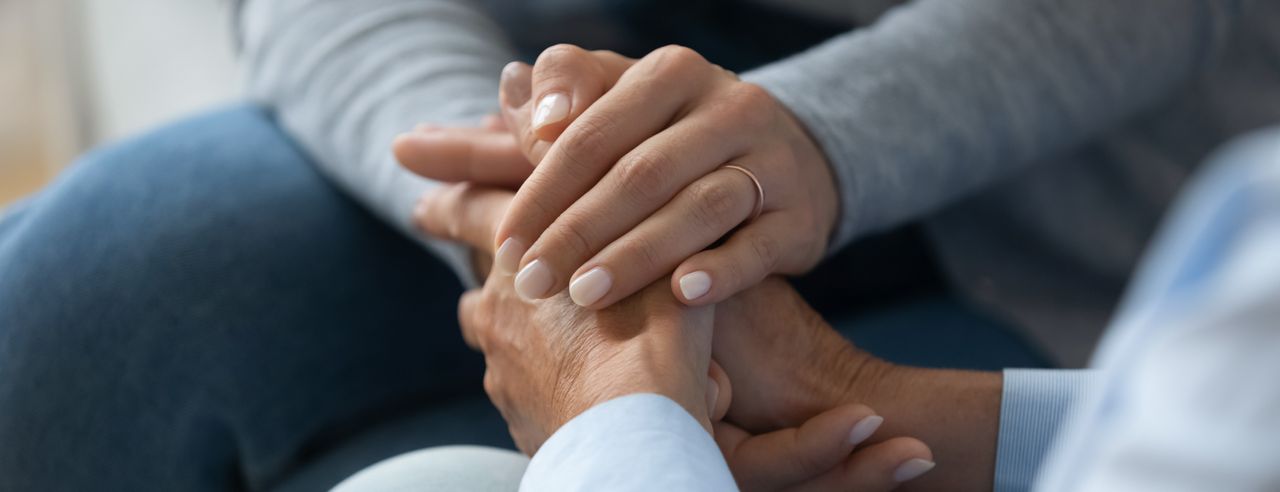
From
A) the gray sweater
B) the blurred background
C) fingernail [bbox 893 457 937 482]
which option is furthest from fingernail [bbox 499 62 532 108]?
the blurred background

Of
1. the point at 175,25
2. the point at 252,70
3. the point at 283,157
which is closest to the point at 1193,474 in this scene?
the point at 283,157

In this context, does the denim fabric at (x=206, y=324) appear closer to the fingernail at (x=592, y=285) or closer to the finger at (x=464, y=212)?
the finger at (x=464, y=212)

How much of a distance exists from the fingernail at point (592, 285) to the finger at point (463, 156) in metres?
0.14

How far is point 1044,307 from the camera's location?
0.87 meters

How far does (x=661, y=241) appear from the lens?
1.95 ft

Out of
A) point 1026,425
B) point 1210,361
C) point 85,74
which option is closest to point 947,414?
point 1026,425

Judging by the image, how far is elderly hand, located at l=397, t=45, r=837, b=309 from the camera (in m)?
0.59

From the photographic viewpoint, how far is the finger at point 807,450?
605mm

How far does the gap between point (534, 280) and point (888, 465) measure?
0.21m

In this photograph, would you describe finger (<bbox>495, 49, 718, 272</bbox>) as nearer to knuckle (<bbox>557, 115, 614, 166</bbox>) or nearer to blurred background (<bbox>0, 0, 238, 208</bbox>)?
knuckle (<bbox>557, 115, 614, 166</bbox>)

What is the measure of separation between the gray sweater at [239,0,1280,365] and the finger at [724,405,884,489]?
162 millimetres

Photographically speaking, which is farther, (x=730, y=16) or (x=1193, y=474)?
(x=730, y=16)

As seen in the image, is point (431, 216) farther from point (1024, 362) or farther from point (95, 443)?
point (1024, 362)

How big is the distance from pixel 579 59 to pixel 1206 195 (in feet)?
1.45
